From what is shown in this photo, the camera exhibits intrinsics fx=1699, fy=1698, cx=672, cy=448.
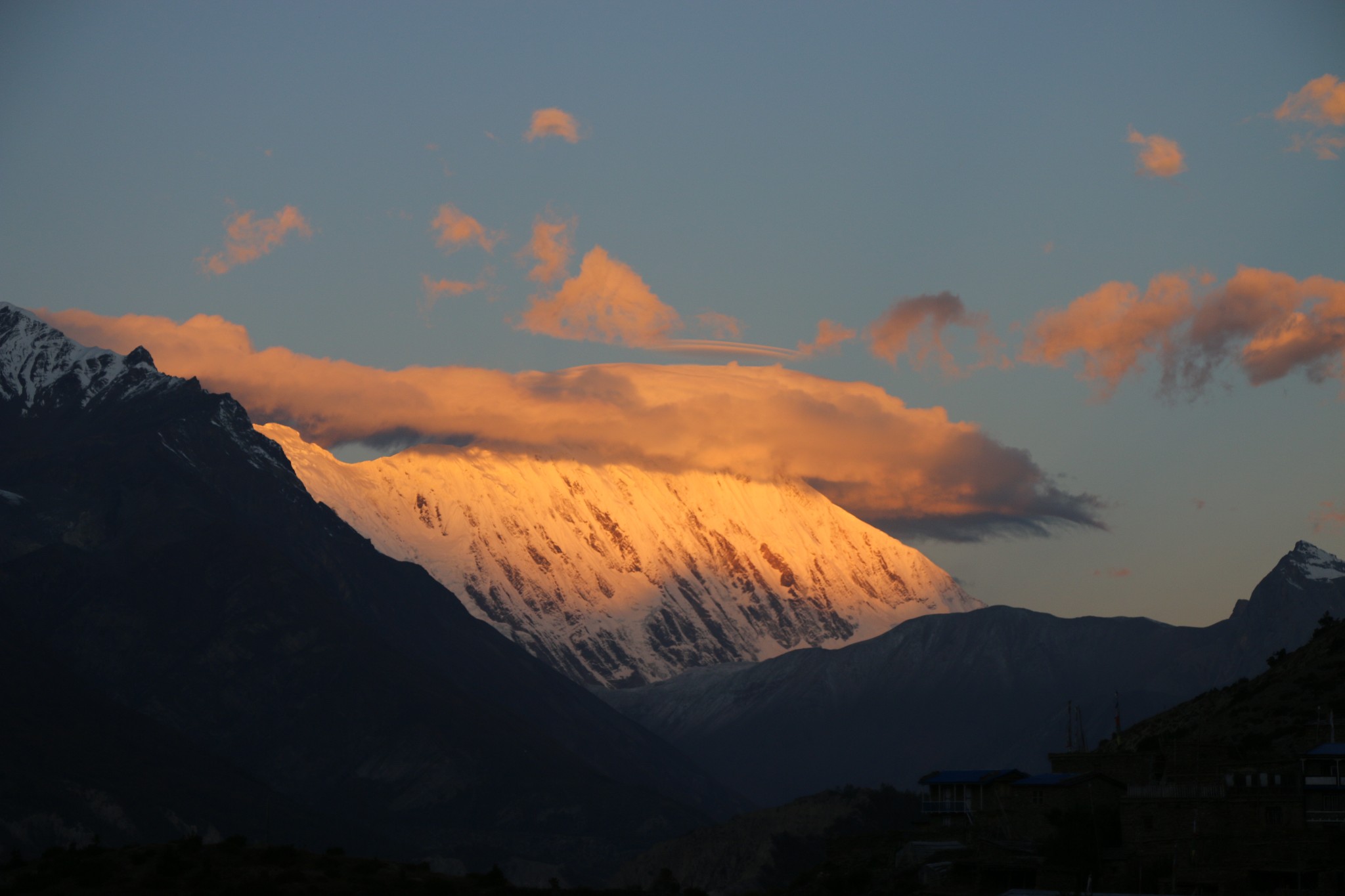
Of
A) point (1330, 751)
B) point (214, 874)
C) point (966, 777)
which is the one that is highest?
point (1330, 751)

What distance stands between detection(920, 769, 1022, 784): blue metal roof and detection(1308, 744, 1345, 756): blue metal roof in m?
22.6

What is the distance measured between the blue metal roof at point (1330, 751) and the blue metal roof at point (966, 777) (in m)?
22.6

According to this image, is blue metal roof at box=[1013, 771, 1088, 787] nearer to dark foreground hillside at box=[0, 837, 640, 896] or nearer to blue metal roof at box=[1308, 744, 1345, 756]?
blue metal roof at box=[1308, 744, 1345, 756]

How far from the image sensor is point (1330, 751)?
82000 millimetres

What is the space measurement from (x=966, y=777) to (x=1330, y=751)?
27.4m

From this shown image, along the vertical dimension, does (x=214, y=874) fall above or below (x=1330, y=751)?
below

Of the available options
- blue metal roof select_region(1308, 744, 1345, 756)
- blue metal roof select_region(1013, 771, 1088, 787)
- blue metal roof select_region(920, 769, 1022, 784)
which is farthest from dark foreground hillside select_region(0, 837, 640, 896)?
blue metal roof select_region(1308, 744, 1345, 756)

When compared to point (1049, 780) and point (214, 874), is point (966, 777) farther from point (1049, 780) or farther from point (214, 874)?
point (214, 874)

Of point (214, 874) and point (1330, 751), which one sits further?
point (1330, 751)

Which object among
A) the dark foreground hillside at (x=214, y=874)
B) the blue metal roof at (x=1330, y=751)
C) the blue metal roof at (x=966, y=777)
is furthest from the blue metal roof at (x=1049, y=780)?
the dark foreground hillside at (x=214, y=874)

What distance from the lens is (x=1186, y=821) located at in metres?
82.9

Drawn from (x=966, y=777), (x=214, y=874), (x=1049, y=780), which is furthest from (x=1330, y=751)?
(x=214, y=874)

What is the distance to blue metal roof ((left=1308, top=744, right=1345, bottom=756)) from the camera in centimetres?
8175

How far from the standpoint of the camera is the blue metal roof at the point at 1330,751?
3219 inches
